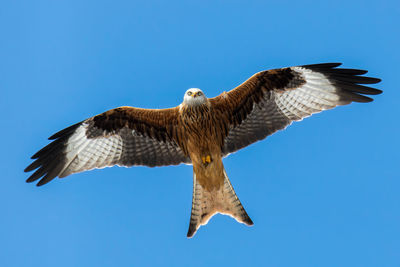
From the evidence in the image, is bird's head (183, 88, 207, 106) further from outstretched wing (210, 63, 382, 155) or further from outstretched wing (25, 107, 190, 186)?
outstretched wing (25, 107, 190, 186)

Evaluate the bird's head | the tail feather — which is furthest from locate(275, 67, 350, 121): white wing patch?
the tail feather

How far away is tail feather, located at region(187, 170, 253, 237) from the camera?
10.6 meters

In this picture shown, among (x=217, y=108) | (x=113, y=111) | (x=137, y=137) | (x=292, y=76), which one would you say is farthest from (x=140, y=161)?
(x=292, y=76)

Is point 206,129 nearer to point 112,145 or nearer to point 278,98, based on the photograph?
point 278,98

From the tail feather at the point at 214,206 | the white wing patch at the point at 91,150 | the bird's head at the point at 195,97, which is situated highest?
the bird's head at the point at 195,97

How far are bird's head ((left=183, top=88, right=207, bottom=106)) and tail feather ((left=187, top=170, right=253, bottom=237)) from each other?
1624 mm

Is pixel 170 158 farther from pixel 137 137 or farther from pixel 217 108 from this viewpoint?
pixel 217 108

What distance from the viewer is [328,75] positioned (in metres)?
10.6

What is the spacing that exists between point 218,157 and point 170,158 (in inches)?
44.0

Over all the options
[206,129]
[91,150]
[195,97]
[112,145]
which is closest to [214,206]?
[206,129]

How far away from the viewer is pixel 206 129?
10.6 m

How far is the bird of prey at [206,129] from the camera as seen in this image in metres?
10.5

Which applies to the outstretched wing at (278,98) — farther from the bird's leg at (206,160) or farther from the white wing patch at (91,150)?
the white wing patch at (91,150)

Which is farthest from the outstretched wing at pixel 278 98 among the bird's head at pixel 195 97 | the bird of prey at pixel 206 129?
the bird's head at pixel 195 97
